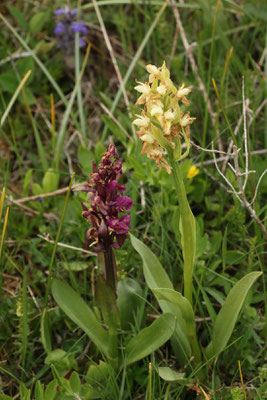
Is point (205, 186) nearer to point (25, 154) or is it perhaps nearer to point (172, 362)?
point (172, 362)

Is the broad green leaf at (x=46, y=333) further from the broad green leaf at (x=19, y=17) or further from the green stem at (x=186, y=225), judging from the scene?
the broad green leaf at (x=19, y=17)

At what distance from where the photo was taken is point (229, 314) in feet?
5.30

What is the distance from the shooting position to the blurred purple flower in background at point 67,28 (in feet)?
9.92

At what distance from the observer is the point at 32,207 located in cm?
250

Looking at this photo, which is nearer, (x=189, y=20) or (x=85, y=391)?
(x=85, y=391)

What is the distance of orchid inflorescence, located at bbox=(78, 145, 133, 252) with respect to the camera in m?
1.47

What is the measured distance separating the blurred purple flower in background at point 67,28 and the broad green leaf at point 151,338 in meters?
1.94

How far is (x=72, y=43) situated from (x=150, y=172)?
4.27 feet

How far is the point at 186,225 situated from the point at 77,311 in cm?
54

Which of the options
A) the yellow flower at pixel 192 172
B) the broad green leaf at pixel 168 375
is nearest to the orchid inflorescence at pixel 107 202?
the broad green leaf at pixel 168 375

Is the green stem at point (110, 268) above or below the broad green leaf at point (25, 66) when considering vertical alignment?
below

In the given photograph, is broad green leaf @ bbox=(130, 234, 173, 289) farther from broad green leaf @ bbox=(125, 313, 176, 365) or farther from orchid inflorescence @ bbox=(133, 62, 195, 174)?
orchid inflorescence @ bbox=(133, 62, 195, 174)

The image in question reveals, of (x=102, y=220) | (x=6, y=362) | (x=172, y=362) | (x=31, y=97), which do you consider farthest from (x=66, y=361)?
(x=31, y=97)

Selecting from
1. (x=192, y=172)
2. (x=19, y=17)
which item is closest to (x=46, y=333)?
(x=192, y=172)
